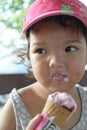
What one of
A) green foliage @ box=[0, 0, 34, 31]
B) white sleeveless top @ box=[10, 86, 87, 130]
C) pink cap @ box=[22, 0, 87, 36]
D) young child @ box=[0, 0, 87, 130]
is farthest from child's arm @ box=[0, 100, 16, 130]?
green foliage @ box=[0, 0, 34, 31]

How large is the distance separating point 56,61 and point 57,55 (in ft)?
0.07

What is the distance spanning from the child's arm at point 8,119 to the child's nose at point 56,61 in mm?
297

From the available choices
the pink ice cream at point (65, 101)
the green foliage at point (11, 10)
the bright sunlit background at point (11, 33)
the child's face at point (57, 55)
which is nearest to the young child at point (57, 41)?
the child's face at point (57, 55)

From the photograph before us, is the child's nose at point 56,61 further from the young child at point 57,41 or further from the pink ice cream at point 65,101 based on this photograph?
the pink ice cream at point 65,101

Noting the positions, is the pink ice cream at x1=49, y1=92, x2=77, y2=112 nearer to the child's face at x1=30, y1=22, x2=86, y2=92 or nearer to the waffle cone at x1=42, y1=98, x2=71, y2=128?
the waffle cone at x1=42, y1=98, x2=71, y2=128

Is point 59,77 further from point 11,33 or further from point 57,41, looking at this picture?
point 11,33

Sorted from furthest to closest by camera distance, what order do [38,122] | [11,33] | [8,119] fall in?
1. [11,33]
2. [8,119]
3. [38,122]

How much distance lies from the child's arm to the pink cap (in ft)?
1.01

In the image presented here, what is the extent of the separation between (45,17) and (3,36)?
2.29 ft

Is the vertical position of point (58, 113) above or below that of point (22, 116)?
above

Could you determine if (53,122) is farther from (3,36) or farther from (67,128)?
(3,36)

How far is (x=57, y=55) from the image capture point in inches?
39.1

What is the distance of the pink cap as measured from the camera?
3.36 ft

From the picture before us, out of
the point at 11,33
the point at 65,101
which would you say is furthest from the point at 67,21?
the point at 11,33
